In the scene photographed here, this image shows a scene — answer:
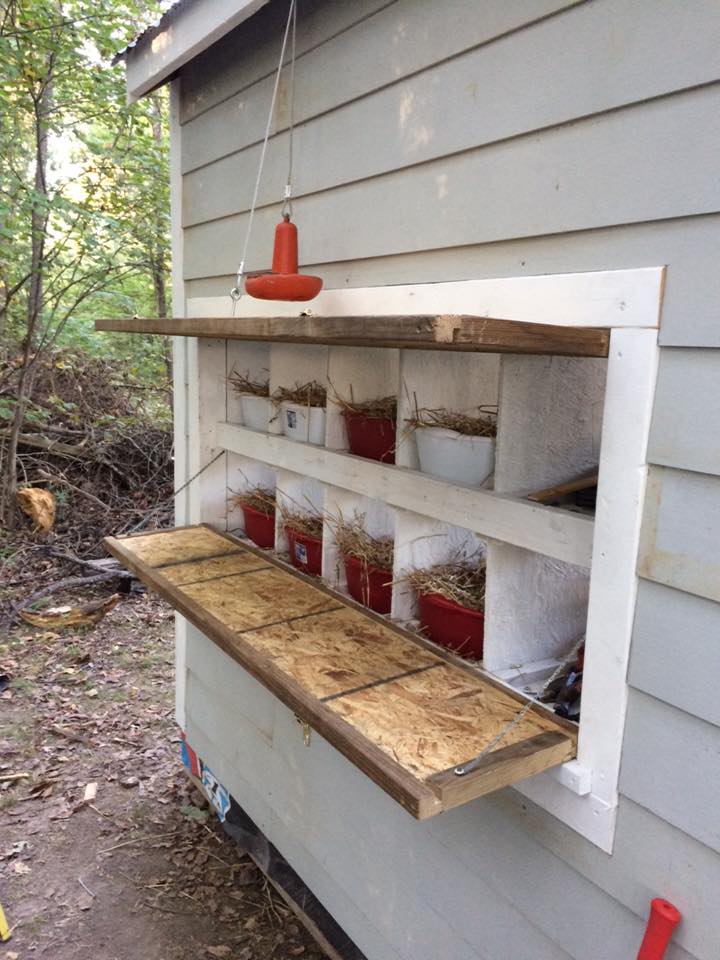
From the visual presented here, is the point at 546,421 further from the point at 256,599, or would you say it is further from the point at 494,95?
the point at 256,599

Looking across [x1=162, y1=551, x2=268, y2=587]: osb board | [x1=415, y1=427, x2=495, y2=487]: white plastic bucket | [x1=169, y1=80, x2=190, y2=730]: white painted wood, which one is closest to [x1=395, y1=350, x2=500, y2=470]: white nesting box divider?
[x1=415, y1=427, x2=495, y2=487]: white plastic bucket

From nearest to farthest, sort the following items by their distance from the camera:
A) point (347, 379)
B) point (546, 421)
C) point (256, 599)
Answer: point (546, 421), point (256, 599), point (347, 379)

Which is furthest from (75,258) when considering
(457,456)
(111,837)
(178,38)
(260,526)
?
(457,456)

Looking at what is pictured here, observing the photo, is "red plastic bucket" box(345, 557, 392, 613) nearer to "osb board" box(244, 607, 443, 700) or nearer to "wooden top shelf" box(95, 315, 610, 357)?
"osb board" box(244, 607, 443, 700)

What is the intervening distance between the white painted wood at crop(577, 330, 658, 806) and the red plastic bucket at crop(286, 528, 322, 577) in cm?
106

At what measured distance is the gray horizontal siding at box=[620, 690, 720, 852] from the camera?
3.80ft

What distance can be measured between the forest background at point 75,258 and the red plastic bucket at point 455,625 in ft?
13.4

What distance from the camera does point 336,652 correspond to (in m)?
1.63

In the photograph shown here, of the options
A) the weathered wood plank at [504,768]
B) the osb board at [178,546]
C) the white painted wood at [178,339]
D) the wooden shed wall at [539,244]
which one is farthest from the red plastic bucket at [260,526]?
the weathered wood plank at [504,768]

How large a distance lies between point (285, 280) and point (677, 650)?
1052 mm

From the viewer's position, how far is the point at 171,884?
2.60 metres

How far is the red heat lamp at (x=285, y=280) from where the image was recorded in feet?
5.15

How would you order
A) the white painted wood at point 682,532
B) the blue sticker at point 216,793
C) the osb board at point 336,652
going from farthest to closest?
the blue sticker at point 216,793 < the osb board at point 336,652 < the white painted wood at point 682,532

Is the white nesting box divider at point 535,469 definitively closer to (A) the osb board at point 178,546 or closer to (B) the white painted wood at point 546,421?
(B) the white painted wood at point 546,421
